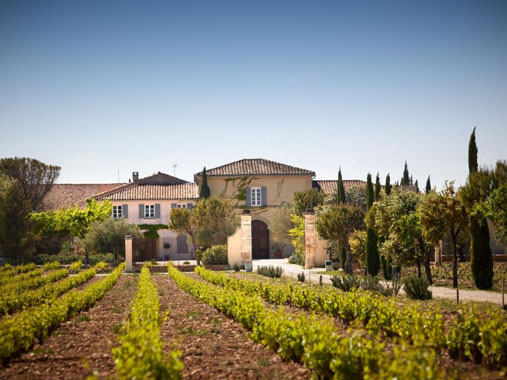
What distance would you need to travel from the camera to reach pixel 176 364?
547 cm

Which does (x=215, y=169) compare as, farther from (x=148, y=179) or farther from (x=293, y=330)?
(x=293, y=330)

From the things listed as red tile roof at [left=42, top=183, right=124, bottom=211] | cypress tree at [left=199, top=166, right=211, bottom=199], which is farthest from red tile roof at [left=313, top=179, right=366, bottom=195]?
red tile roof at [left=42, top=183, right=124, bottom=211]

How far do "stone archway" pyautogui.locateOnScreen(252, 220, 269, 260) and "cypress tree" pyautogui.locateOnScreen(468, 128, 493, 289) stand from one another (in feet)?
88.3

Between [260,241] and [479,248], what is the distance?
90.5ft

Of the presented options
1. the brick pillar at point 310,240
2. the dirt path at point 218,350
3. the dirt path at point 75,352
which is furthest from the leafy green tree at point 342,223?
the dirt path at point 75,352

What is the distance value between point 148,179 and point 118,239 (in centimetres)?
1377

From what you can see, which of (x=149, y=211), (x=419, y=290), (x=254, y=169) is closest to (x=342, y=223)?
(x=419, y=290)

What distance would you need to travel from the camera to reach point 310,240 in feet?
96.8

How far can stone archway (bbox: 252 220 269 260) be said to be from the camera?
44250 mm

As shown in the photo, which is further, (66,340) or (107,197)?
(107,197)

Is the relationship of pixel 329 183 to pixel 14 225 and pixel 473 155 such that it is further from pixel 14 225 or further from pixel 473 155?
pixel 473 155

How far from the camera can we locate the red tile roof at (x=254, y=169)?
150ft

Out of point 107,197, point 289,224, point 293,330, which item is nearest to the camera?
point 293,330

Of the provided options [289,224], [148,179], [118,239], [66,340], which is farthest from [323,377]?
[148,179]
